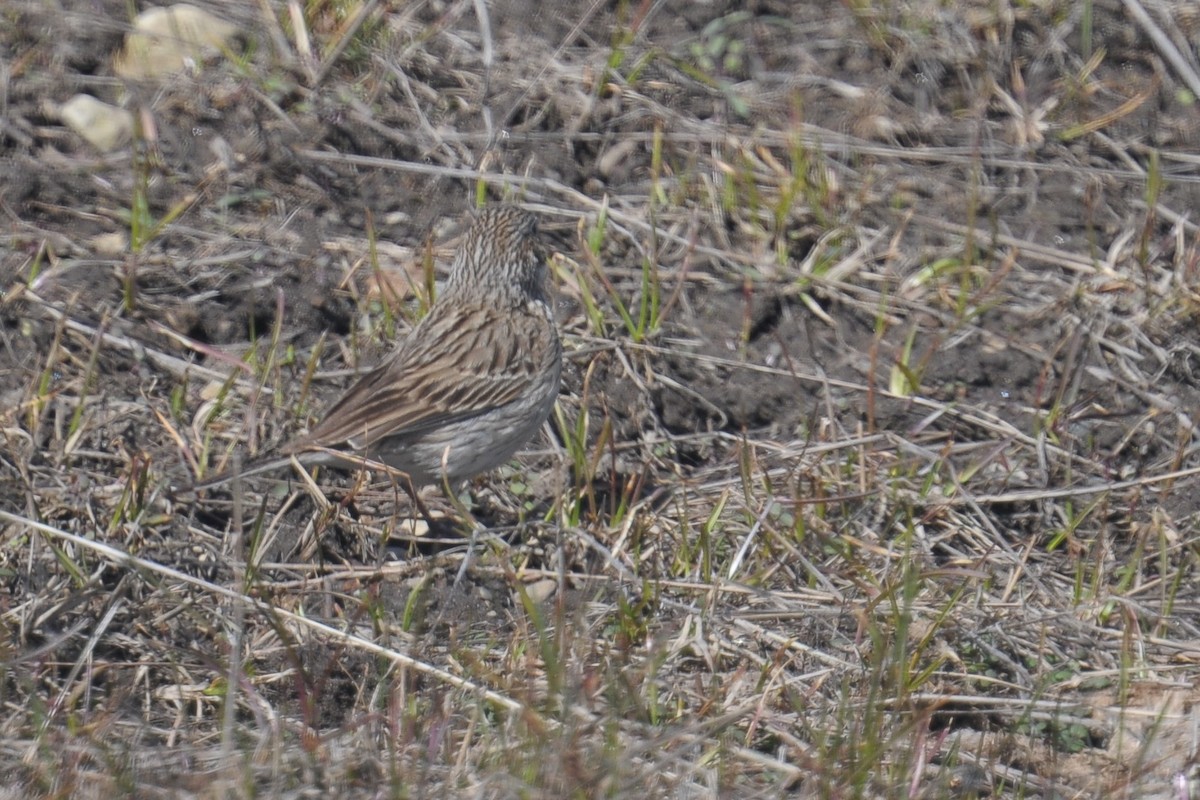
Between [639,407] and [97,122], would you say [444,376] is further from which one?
[97,122]

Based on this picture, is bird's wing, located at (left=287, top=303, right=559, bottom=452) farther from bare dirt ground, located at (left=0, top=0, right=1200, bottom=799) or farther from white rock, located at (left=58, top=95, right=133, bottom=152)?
white rock, located at (left=58, top=95, right=133, bottom=152)

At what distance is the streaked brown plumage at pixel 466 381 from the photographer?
518cm

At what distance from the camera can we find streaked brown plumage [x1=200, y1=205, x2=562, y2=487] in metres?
5.18

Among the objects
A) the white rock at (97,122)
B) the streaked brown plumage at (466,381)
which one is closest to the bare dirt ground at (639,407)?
the white rock at (97,122)

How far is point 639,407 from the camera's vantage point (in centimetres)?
583

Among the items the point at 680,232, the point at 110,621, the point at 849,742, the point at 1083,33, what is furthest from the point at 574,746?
the point at 1083,33

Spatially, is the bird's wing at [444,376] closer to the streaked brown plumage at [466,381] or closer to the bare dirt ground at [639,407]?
the streaked brown plumage at [466,381]

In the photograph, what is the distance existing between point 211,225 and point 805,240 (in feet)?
8.20

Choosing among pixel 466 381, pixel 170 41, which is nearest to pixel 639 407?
pixel 466 381

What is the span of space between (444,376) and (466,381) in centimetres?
8

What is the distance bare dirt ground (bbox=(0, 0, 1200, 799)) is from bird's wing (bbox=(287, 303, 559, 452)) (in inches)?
10.7

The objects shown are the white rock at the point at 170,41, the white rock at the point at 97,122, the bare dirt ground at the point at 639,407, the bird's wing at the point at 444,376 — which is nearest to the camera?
the bare dirt ground at the point at 639,407

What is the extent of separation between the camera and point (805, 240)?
6.59 m

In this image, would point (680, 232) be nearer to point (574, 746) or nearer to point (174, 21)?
point (174, 21)
